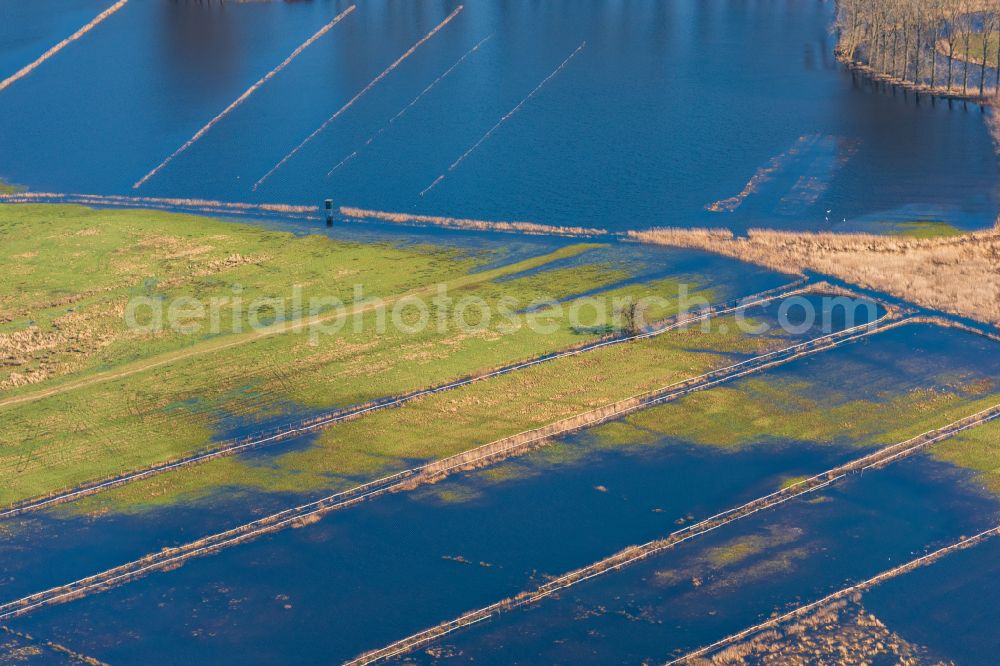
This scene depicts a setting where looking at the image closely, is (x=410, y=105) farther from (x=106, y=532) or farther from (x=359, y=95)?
(x=106, y=532)

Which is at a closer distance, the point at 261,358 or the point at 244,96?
the point at 261,358

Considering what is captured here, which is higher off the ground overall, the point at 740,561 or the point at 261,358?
the point at 261,358

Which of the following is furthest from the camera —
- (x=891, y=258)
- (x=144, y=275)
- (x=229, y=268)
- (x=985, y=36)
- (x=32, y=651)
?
(x=985, y=36)

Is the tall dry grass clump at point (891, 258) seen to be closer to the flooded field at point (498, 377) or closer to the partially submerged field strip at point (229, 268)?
the flooded field at point (498, 377)

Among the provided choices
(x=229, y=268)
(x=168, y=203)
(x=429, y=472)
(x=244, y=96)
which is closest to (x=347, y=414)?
(x=429, y=472)

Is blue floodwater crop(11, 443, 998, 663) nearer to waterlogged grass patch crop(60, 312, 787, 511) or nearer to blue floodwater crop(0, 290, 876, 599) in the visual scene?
blue floodwater crop(0, 290, 876, 599)

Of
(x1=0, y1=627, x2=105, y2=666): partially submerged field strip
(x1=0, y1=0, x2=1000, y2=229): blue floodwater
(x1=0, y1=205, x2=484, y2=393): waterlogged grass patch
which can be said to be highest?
(x1=0, y1=0, x2=1000, y2=229): blue floodwater

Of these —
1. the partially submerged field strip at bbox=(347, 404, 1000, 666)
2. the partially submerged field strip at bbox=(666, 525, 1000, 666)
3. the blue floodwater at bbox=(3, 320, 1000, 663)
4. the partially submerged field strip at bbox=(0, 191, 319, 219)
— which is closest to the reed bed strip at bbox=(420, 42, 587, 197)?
the partially submerged field strip at bbox=(0, 191, 319, 219)
